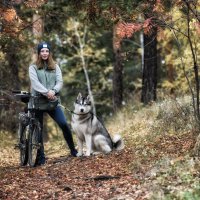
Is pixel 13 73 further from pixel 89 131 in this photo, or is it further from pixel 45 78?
pixel 45 78

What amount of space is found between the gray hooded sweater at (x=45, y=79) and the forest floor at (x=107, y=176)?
1545 mm

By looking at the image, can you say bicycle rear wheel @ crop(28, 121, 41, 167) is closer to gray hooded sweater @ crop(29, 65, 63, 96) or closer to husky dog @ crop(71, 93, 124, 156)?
gray hooded sweater @ crop(29, 65, 63, 96)

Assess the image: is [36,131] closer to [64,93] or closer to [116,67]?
[116,67]

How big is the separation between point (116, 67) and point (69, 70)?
39.4ft

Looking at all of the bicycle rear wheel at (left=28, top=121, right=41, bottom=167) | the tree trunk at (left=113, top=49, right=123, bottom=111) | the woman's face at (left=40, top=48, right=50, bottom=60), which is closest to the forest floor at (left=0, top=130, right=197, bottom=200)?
the bicycle rear wheel at (left=28, top=121, right=41, bottom=167)

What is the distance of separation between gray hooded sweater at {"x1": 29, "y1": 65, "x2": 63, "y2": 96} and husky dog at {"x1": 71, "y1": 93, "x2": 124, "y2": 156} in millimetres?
578

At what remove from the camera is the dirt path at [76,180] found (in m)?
7.70

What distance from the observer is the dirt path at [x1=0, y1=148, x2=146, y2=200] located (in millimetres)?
7703

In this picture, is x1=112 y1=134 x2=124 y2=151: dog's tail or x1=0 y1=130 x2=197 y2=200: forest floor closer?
x1=0 y1=130 x2=197 y2=200: forest floor

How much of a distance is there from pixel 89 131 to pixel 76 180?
8.09ft

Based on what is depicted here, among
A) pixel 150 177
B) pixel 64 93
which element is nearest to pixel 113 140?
pixel 150 177

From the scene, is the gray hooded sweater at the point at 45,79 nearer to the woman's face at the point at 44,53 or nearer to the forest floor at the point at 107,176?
the woman's face at the point at 44,53

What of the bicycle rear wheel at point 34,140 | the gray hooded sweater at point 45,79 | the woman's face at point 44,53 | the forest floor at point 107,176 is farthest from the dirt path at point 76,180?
the woman's face at point 44,53

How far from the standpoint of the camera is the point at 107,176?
8.45 meters
